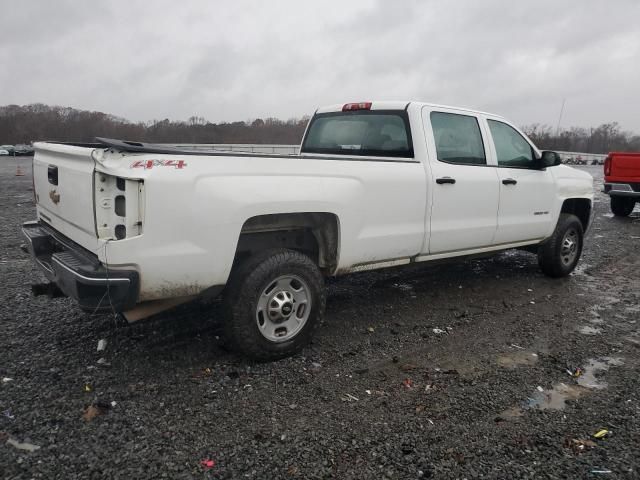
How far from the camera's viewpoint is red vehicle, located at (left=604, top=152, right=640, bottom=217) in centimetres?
1198

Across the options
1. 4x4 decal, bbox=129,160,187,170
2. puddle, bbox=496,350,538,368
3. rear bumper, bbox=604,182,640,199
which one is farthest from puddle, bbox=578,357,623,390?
rear bumper, bbox=604,182,640,199

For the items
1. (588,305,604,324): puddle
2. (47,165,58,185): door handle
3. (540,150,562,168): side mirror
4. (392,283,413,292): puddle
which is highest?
(540,150,562,168): side mirror

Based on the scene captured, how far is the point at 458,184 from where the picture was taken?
15.0ft

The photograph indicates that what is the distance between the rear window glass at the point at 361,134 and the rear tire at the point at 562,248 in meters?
2.71

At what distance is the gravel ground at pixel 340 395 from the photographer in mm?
2525

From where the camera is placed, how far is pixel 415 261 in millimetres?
4469

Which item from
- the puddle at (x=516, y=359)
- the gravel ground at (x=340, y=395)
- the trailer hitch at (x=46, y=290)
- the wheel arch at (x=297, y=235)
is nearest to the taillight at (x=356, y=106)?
the wheel arch at (x=297, y=235)

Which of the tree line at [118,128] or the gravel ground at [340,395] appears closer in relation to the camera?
the gravel ground at [340,395]

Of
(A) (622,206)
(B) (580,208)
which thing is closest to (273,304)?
(B) (580,208)

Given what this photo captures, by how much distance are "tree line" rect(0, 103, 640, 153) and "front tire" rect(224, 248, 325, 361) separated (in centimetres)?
2594

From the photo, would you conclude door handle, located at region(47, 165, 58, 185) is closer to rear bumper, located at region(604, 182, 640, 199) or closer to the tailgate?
the tailgate

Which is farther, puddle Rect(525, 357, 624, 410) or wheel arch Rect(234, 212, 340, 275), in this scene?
wheel arch Rect(234, 212, 340, 275)

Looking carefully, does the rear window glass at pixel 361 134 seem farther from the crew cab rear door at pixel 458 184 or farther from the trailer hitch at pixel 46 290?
the trailer hitch at pixel 46 290

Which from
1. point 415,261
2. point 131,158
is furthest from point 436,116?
point 131,158
